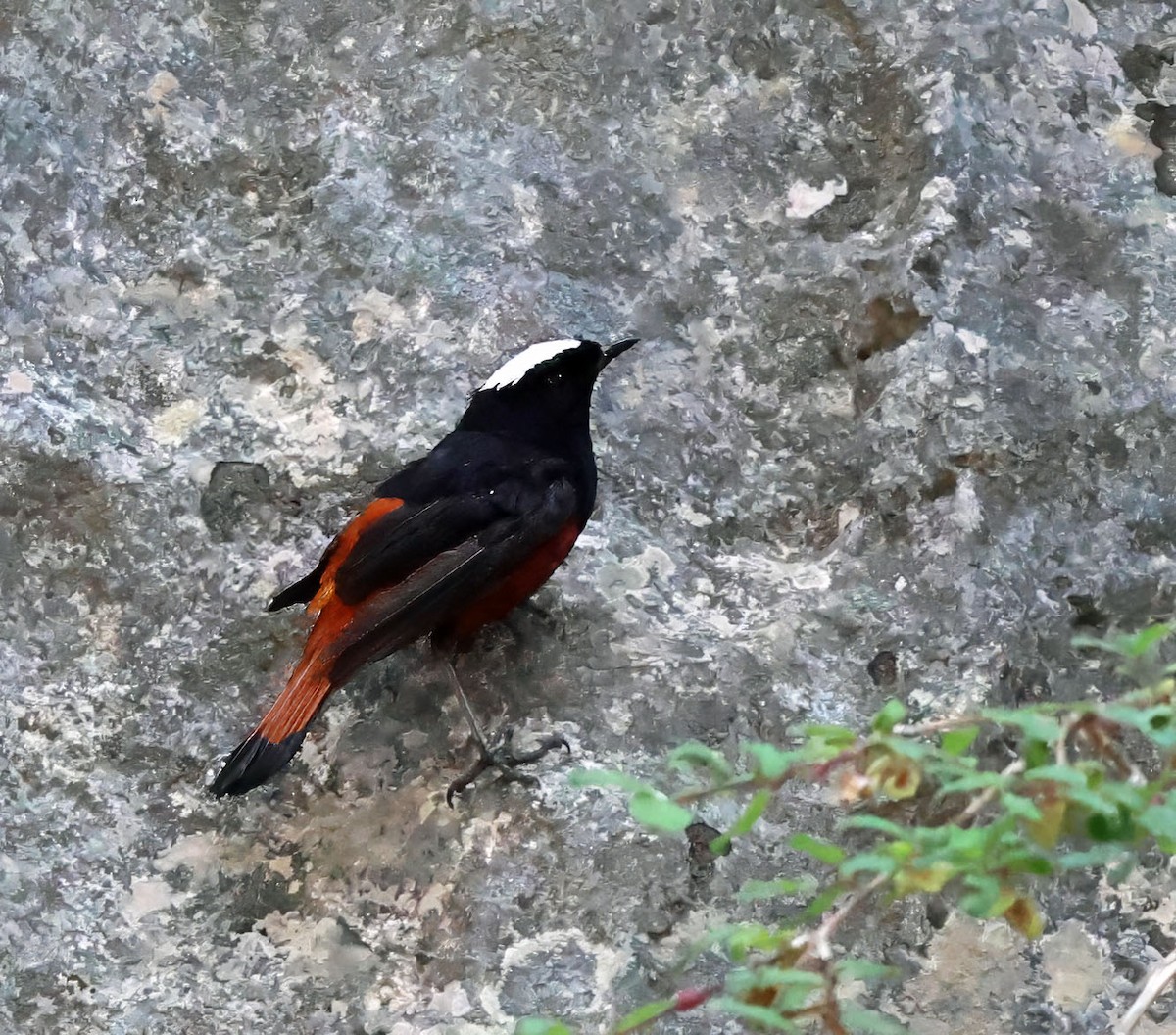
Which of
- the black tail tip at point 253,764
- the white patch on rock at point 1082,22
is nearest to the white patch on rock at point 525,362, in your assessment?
the black tail tip at point 253,764

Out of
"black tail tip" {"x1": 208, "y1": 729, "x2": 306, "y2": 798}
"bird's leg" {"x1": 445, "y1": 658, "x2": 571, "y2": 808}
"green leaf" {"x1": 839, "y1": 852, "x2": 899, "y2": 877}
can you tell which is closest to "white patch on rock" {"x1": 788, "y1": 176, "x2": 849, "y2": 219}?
"bird's leg" {"x1": 445, "y1": 658, "x2": 571, "y2": 808}

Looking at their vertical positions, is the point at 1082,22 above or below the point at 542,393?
above

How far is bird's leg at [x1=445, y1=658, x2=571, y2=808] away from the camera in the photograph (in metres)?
2.57

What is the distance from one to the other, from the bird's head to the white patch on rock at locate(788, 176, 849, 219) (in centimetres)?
50

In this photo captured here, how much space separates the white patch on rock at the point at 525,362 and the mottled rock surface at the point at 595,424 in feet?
0.37

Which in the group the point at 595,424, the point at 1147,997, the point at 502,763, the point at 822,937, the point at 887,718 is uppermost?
the point at 887,718

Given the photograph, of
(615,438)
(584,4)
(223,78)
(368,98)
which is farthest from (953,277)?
(223,78)

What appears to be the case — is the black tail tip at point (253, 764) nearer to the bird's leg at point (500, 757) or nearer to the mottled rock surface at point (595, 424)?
the mottled rock surface at point (595, 424)

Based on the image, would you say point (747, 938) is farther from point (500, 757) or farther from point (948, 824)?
point (500, 757)

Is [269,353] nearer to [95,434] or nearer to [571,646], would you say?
[95,434]

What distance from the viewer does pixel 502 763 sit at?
258cm

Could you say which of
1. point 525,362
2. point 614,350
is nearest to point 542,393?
point 525,362

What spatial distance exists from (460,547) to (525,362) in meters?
0.47

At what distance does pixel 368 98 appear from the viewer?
10.7 ft
